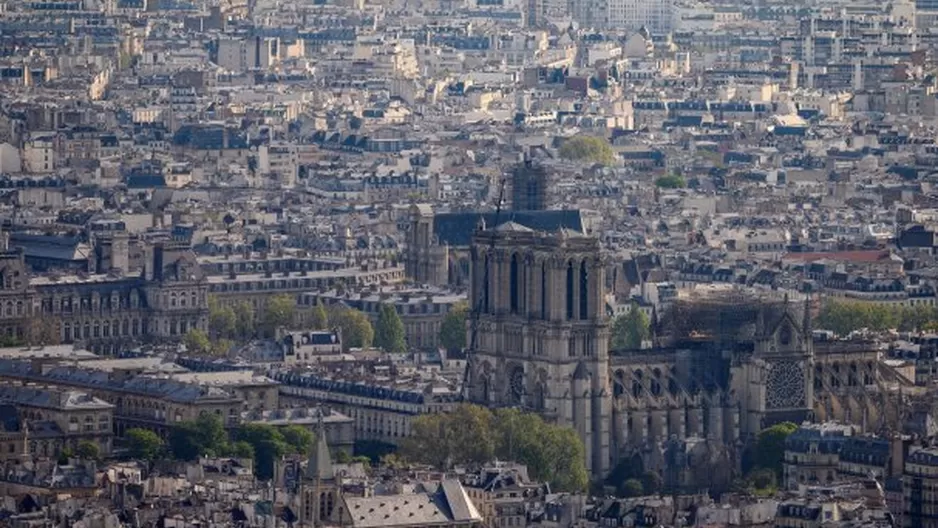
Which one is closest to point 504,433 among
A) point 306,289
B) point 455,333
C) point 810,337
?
point 810,337

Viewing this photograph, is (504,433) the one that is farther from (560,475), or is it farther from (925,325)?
(925,325)

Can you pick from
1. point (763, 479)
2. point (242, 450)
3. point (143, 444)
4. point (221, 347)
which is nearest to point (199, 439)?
point (143, 444)

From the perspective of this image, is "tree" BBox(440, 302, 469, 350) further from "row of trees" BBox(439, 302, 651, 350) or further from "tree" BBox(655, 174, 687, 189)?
"tree" BBox(655, 174, 687, 189)

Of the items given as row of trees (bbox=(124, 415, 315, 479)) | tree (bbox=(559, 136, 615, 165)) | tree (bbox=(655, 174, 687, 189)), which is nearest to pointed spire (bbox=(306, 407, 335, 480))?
row of trees (bbox=(124, 415, 315, 479))

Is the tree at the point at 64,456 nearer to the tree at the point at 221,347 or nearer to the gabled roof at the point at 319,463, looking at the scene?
the gabled roof at the point at 319,463

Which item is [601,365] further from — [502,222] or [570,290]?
[502,222]
